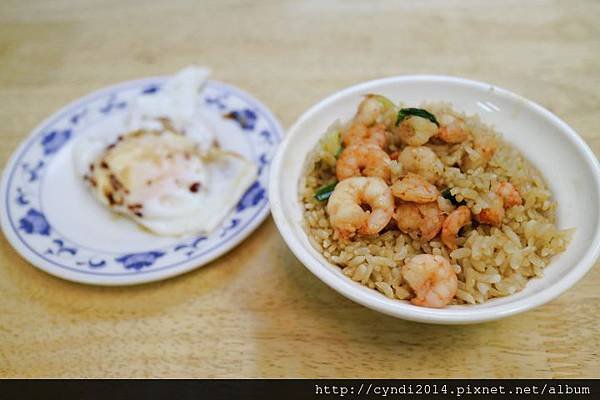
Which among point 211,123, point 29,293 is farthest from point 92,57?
point 29,293

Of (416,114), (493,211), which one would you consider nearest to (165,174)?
(416,114)

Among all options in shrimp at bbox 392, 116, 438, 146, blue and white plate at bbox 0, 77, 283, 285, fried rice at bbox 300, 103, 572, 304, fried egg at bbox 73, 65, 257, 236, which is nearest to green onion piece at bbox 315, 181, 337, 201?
fried rice at bbox 300, 103, 572, 304

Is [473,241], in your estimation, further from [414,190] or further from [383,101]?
[383,101]

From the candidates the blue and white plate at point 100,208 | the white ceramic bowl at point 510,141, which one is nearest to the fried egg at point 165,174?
the blue and white plate at point 100,208

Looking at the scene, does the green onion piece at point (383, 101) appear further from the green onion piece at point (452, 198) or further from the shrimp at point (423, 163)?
the green onion piece at point (452, 198)

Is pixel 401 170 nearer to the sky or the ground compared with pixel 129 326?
nearer to the sky
